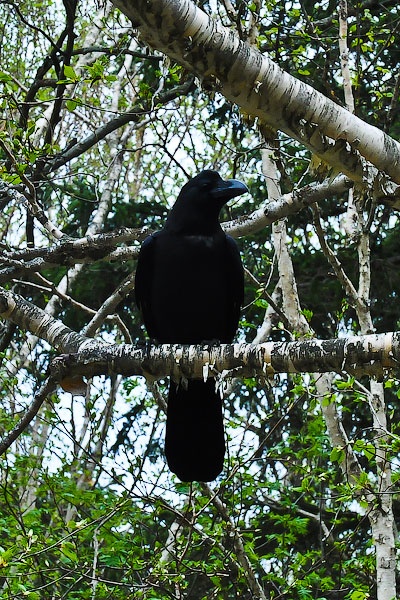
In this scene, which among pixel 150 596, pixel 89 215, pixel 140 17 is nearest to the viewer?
pixel 140 17

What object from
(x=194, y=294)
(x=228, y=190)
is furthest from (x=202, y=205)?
(x=194, y=294)

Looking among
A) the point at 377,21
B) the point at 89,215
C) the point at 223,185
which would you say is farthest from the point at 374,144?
the point at 89,215

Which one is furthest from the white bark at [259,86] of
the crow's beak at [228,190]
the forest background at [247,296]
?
the crow's beak at [228,190]

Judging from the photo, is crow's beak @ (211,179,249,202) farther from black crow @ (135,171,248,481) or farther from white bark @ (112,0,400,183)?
white bark @ (112,0,400,183)

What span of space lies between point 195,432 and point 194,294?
2.68ft

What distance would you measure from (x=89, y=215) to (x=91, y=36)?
4.14m

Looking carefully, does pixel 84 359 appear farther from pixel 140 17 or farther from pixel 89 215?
pixel 89 215

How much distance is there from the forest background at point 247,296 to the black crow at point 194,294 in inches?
7.3

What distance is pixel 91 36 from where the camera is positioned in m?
12.3

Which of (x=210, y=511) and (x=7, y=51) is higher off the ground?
(x=7, y=51)

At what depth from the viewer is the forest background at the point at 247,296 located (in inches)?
122

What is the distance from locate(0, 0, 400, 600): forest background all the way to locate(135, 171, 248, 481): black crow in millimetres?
186

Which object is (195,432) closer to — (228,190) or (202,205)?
(202,205)

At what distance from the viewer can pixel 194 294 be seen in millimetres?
5172
